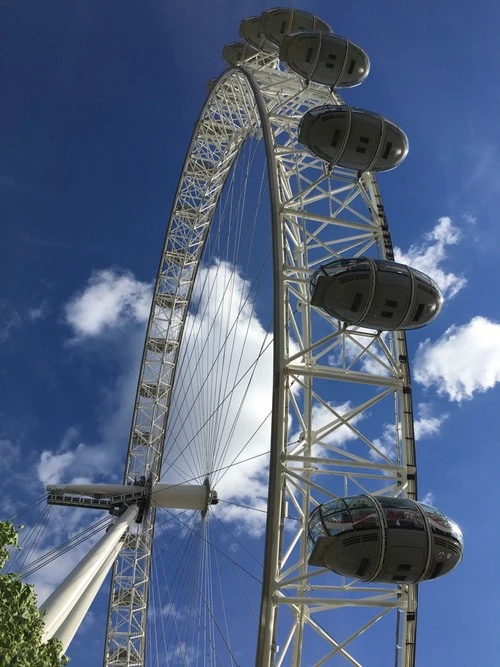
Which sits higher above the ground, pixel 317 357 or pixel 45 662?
pixel 317 357

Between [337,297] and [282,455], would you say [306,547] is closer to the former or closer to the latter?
[282,455]

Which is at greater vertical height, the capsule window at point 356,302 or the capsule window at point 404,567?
the capsule window at point 356,302

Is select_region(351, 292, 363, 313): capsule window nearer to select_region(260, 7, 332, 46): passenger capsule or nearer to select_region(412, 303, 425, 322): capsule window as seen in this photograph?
select_region(412, 303, 425, 322): capsule window

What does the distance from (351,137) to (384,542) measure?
1085 cm

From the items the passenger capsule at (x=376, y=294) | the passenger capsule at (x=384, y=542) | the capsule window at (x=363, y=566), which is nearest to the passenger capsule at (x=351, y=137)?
the passenger capsule at (x=376, y=294)

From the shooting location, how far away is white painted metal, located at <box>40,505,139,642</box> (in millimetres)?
13680

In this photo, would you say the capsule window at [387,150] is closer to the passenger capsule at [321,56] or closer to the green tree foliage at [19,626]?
the passenger capsule at [321,56]

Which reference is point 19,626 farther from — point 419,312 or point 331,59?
point 331,59

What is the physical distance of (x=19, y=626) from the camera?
37.1ft

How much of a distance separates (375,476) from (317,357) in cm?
322

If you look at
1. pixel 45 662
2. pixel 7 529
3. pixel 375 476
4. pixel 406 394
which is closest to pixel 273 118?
pixel 406 394

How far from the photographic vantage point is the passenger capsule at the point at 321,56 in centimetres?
2175

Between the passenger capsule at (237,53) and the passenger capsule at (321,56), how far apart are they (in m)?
6.46

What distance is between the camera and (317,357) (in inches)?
656
